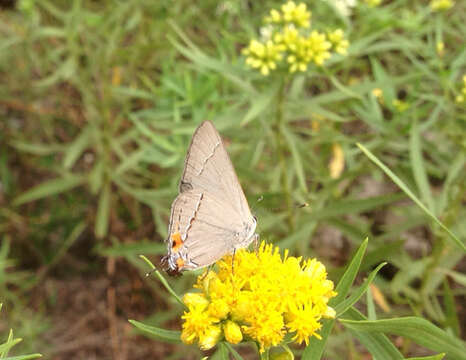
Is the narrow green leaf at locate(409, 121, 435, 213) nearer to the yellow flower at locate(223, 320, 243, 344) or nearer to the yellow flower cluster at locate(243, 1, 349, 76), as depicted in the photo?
the yellow flower cluster at locate(243, 1, 349, 76)

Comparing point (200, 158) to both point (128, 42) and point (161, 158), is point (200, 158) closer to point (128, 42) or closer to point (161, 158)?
point (161, 158)

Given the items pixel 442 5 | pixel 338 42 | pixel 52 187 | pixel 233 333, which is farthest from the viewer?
pixel 52 187

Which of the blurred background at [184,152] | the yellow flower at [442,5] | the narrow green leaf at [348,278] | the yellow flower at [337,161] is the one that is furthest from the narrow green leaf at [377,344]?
the yellow flower at [442,5]

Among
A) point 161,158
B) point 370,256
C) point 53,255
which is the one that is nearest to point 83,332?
point 53,255

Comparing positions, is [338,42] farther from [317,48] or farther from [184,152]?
[184,152]

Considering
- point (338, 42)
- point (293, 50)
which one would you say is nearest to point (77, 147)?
point (293, 50)

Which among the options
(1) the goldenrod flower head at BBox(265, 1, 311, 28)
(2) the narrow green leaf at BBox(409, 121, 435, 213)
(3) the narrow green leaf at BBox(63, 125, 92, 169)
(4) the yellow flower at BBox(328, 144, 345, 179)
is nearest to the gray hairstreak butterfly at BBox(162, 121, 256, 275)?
(2) the narrow green leaf at BBox(409, 121, 435, 213)
